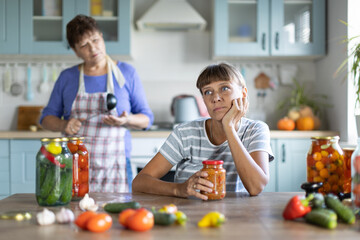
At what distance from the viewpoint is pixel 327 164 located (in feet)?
3.87

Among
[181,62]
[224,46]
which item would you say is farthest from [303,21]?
[181,62]

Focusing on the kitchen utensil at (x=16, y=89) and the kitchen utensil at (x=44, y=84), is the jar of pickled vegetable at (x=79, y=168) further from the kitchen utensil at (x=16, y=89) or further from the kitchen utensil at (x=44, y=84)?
the kitchen utensil at (x=16, y=89)

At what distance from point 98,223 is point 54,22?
284 cm

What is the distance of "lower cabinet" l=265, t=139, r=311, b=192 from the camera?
3.06m

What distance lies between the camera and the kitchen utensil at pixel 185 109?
3338 millimetres

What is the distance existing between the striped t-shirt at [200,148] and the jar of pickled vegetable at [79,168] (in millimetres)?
423

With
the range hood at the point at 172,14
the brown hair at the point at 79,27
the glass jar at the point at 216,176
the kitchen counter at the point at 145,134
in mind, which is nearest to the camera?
the glass jar at the point at 216,176

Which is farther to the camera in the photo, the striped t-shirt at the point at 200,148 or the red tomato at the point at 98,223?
the striped t-shirt at the point at 200,148

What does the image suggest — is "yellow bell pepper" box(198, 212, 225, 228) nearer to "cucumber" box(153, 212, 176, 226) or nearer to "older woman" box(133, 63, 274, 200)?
"cucumber" box(153, 212, 176, 226)

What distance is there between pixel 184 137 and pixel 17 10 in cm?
244

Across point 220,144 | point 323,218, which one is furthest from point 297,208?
point 220,144

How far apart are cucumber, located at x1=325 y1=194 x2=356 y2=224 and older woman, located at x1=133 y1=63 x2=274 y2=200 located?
0.35 metres

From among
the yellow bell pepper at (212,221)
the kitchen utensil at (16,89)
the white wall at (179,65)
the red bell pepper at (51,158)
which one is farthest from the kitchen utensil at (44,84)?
the yellow bell pepper at (212,221)

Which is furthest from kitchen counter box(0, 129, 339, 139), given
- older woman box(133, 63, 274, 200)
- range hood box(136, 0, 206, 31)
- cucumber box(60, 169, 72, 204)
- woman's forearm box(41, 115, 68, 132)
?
cucumber box(60, 169, 72, 204)
